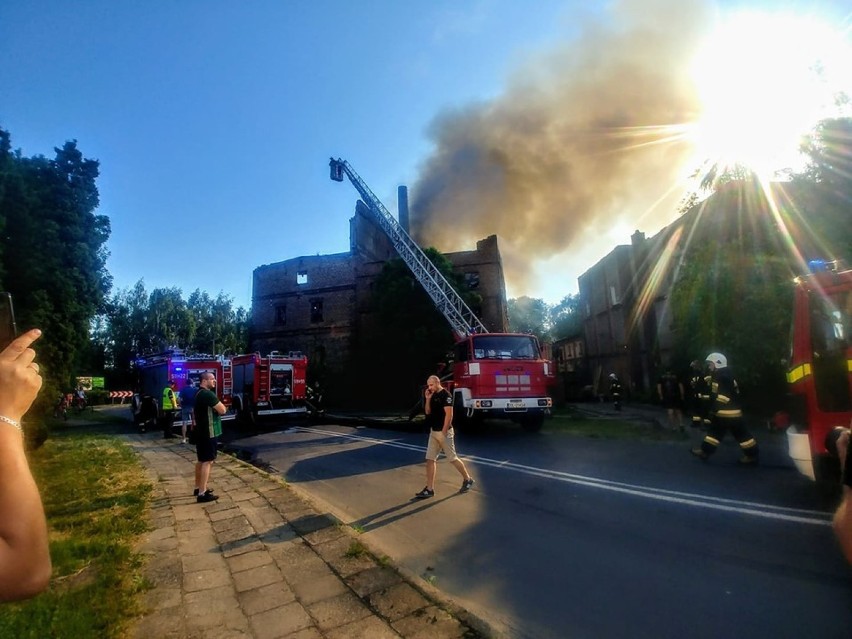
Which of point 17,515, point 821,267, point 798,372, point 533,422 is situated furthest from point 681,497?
point 533,422

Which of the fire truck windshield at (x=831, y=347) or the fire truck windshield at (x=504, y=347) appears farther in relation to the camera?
the fire truck windshield at (x=504, y=347)

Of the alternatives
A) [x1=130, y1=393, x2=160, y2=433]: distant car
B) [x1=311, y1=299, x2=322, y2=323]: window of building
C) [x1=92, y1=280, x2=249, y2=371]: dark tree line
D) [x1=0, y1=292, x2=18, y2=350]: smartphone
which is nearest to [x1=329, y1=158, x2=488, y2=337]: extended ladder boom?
[x1=311, y1=299, x2=322, y2=323]: window of building

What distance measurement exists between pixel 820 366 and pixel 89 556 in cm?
700

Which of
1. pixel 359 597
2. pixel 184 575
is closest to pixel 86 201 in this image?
pixel 184 575

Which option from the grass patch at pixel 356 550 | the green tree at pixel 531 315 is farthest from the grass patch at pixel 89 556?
the green tree at pixel 531 315

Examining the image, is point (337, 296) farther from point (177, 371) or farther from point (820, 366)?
point (820, 366)

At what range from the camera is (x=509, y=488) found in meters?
6.36

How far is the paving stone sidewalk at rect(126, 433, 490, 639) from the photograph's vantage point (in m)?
2.80

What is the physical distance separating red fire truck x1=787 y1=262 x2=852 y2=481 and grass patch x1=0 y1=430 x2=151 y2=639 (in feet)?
19.6

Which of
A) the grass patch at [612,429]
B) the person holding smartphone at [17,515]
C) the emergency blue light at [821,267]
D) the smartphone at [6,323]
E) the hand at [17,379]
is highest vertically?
the emergency blue light at [821,267]

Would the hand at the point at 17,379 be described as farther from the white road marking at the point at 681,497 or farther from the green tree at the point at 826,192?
the green tree at the point at 826,192

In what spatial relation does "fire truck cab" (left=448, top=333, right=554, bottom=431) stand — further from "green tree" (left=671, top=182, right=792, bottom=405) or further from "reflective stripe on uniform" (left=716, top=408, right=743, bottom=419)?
"reflective stripe on uniform" (left=716, top=408, right=743, bottom=419)

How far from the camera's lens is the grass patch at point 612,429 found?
34.1 feet

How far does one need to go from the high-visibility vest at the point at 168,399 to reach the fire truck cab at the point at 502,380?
30.2 feet
